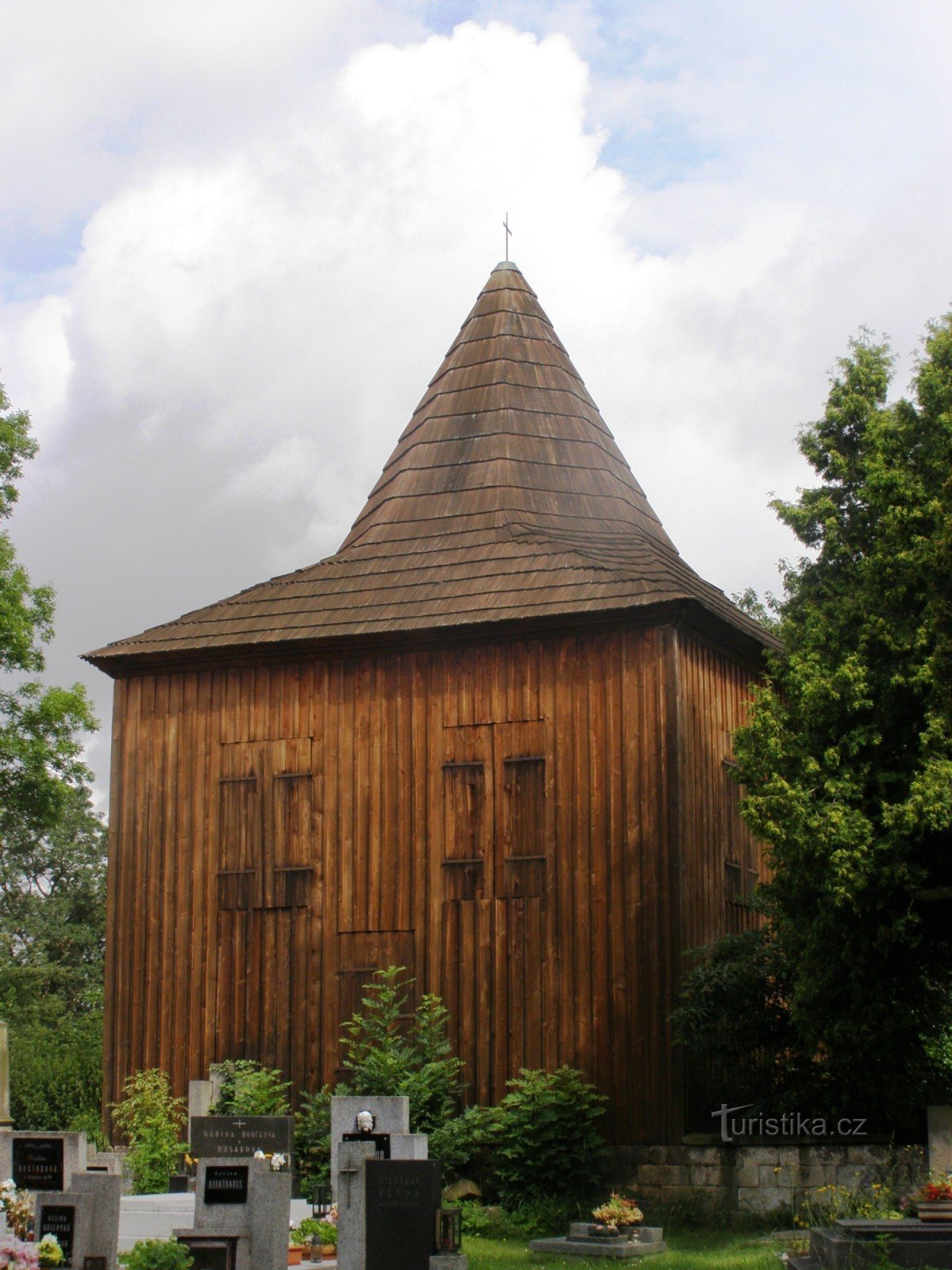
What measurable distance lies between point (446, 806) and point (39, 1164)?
25.2 feet

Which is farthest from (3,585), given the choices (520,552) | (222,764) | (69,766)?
(520,552)

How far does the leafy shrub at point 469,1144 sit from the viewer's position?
64.4ft

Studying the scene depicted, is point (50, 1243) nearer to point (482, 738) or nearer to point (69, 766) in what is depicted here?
point (482, 738)

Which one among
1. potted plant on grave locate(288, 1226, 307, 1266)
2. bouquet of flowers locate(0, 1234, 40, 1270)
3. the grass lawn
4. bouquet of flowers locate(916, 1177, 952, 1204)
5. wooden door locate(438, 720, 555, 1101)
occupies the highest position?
wooden door locate(438, 720, 555, 1101)

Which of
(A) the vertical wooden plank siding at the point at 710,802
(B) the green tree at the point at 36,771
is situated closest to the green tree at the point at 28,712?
(B) the green tree at the point at 36,771

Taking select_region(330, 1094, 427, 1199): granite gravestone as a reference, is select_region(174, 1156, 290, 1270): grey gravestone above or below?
below

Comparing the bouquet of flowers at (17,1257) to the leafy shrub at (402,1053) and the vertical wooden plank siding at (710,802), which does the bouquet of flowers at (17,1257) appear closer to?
the leafy shrub at (402,1053)

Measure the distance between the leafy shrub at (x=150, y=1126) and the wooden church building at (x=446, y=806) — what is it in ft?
0.96

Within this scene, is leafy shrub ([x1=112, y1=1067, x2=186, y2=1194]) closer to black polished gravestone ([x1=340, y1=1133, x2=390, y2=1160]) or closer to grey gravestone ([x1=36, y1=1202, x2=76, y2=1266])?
black polished gravestone ([x1=340, y1=1133, x2=390, y2=1160])

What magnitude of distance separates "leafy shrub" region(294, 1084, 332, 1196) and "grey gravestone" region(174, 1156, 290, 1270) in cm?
547

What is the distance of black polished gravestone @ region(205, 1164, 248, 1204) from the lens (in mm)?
14578

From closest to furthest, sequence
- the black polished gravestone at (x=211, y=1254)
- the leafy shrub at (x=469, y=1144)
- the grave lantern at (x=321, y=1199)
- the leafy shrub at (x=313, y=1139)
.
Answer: the black polished gravestone at (x=211, y=1254) < the grave lantern at (x=321, y=1199) < the leafy shrub at (x=469, y=1144) < the leafy shrub at (x=313, y=1139)

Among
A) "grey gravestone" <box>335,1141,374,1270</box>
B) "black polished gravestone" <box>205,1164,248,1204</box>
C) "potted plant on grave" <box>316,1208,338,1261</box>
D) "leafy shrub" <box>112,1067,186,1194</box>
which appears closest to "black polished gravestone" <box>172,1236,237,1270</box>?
"black polished gravestone" <box>205,1164,248,1204</box>

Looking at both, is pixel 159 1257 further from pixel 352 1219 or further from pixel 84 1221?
pixel 352 1219
